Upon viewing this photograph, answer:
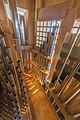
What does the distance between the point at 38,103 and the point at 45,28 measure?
2.09 m

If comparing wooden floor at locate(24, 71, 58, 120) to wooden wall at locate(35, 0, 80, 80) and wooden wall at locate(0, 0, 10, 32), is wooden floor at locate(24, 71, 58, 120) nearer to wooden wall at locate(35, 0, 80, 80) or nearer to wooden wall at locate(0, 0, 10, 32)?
wooden wall at locate(35, 0, 80, 80)

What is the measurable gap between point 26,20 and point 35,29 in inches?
14.6

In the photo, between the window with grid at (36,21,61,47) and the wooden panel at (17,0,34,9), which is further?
the wooden panel at (17,0,34,9)

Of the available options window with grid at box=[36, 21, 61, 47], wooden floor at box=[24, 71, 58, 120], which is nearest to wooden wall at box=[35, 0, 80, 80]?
window with grid at box=[36, 21, 61, 47]

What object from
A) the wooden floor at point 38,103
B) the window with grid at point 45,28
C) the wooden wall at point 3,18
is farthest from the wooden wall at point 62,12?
the wooden floor at point 38,103

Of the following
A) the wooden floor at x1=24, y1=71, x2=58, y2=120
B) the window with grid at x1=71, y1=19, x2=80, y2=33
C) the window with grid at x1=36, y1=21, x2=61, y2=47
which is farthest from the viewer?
the wooden floor at x1=24, y1=71, x2=58, y2=120

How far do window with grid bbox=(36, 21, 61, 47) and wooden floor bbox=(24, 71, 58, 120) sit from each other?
56.4 inches

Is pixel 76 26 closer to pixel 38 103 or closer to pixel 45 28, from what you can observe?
pixel 45 28

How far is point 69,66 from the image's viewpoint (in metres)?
1.55

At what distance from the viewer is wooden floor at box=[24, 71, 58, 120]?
7.62 feet

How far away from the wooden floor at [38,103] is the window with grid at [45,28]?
1.43m

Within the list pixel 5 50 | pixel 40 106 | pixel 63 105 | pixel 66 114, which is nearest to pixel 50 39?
pixel 5 50

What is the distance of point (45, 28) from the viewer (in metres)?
2.55

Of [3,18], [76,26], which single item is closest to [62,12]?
[76,26]
